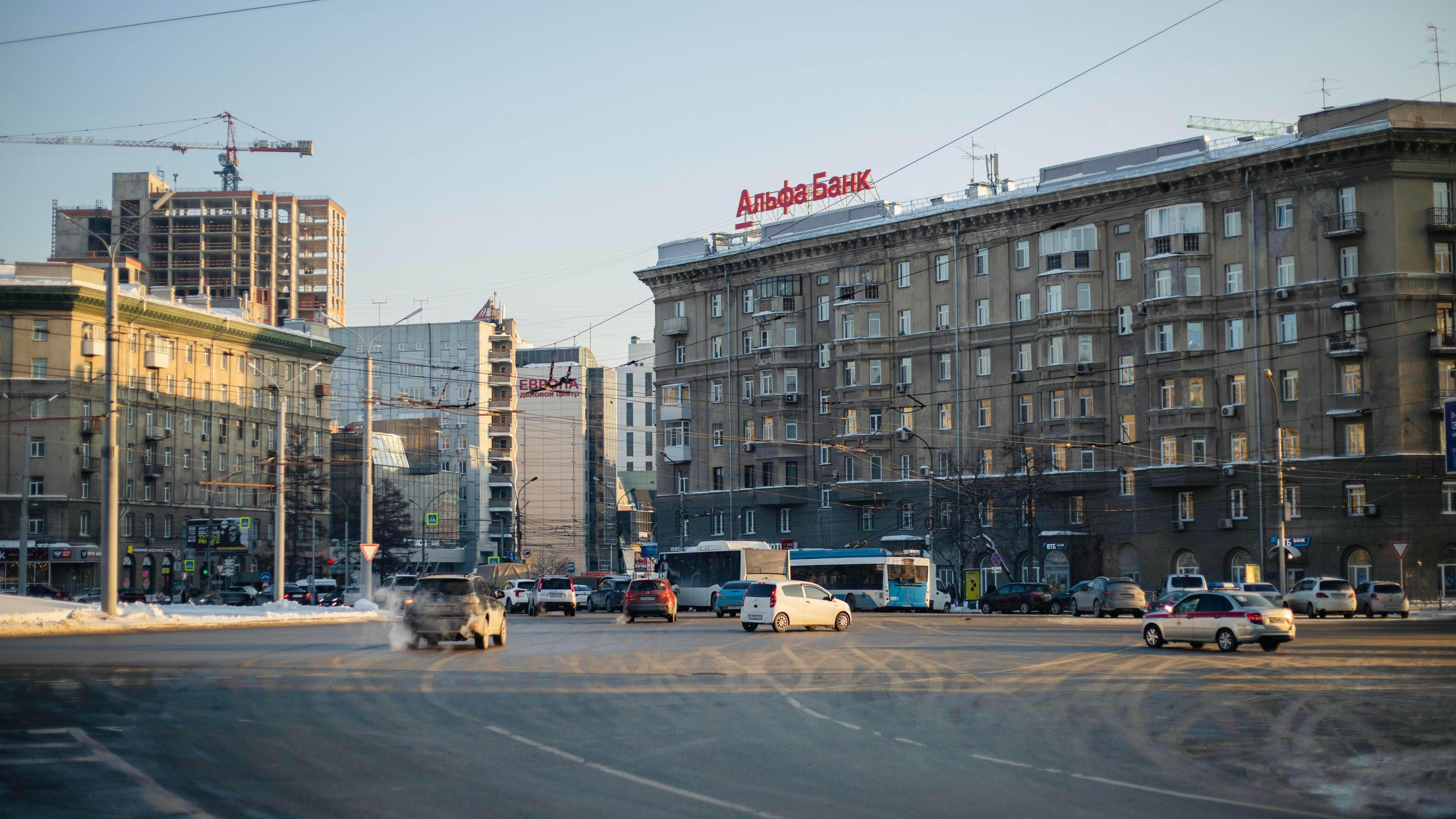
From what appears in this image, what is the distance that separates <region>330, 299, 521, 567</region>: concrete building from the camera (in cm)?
13000

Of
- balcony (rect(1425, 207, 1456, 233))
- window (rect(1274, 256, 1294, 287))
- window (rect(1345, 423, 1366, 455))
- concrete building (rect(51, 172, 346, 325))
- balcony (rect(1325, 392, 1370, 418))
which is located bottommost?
window (rect(1345, 423, 1366, 455))

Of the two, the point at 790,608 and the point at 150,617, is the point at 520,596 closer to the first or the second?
the point at 150,617

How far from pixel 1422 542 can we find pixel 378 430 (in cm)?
9839

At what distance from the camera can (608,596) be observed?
209ft

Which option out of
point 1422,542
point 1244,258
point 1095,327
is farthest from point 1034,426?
point 1422,542

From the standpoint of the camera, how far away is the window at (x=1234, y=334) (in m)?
64.1

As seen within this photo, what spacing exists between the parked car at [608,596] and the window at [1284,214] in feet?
112

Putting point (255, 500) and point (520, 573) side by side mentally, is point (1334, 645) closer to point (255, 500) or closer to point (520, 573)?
point (520, 573)

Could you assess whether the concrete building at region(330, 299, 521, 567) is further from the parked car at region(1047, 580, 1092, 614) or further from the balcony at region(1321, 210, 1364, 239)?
the balcony at region(1321, 210, 1364, 239)

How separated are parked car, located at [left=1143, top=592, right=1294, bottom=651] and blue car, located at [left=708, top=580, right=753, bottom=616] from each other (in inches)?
946

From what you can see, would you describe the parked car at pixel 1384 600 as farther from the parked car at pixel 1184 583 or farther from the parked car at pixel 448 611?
the parked car at pixel 448 611

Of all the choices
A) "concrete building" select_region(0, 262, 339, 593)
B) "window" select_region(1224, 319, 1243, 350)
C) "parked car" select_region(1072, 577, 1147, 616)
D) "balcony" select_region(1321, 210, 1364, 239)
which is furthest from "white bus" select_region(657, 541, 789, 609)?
"balcony" select_region(1321, 210, 1364, 239)

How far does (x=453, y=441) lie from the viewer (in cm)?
13175

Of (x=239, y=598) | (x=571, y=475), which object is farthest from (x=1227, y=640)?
(x=571, y=475)
